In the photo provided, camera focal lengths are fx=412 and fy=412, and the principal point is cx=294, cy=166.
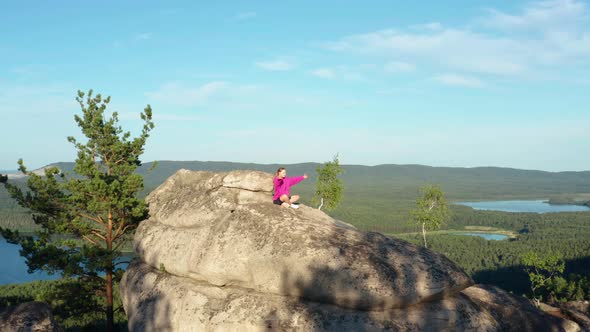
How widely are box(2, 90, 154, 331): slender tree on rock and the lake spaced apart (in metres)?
109

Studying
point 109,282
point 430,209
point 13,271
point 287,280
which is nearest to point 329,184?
point 430,209

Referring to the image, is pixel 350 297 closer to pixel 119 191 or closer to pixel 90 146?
pixel 119 191

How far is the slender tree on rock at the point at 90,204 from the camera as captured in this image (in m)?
25.5

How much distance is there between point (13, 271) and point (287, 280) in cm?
17336

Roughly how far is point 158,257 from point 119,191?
260 inches

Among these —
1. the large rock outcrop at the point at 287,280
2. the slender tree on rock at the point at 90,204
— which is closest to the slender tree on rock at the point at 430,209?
the large rock outcrop at the point at 287,280

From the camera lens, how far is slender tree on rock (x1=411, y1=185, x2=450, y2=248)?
70.9 m

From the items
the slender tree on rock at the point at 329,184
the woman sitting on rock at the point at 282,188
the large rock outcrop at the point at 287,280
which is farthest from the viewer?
the slender tree on rock at the point at 329,184

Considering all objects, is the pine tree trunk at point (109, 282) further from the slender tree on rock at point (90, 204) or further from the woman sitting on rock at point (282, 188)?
the woman sitting on rock at point (282, 188)

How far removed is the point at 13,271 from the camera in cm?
15225

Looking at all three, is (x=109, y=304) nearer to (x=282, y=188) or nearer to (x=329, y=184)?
(x=282, y=188)

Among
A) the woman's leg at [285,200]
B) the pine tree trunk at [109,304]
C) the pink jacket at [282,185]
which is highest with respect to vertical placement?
the pink jacket at [282,185]

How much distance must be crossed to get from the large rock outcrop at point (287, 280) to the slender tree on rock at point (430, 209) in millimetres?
49100

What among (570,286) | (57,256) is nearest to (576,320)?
(57,256)
